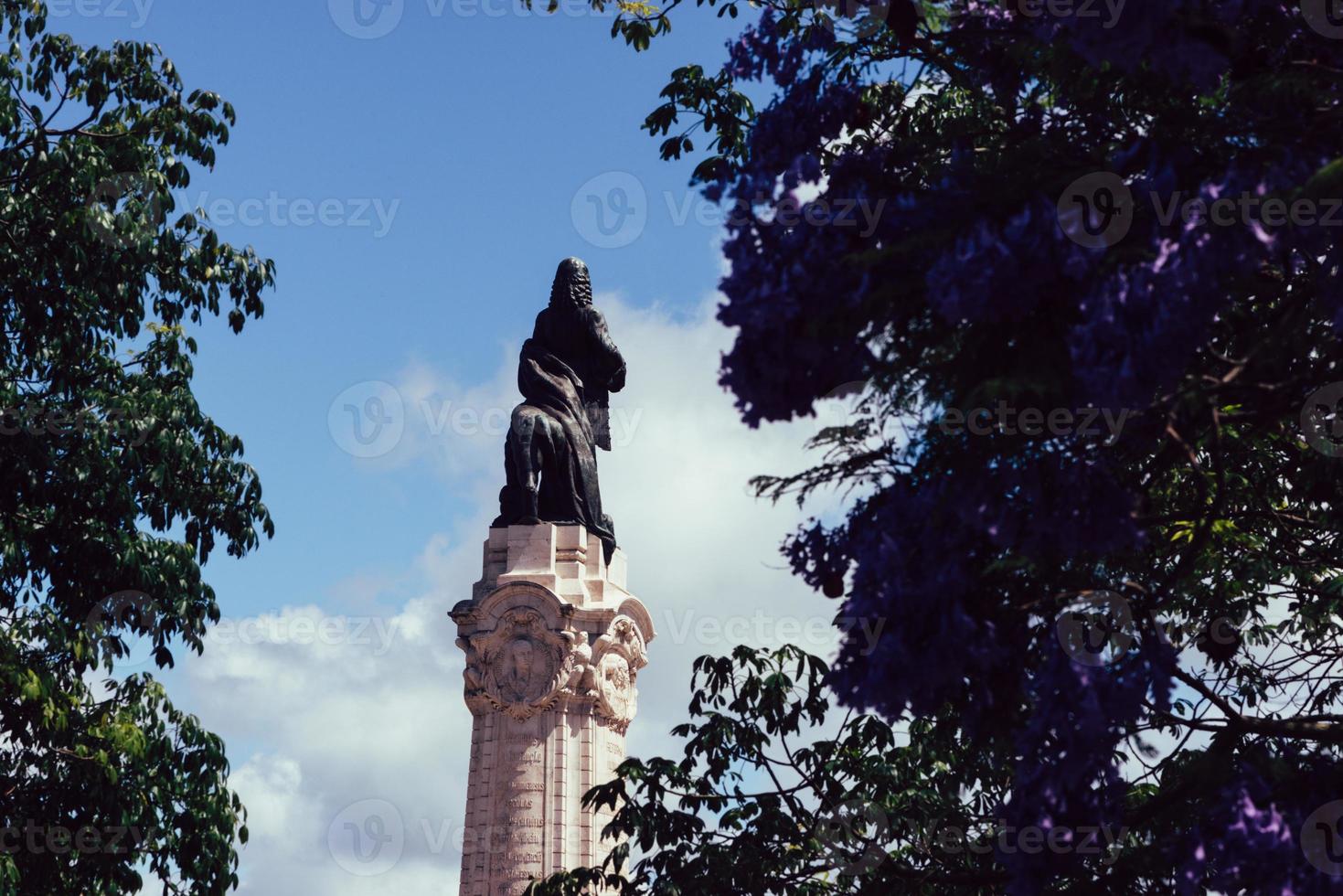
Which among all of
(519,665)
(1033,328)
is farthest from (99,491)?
(1033,328)

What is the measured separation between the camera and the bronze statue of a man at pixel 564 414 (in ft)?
66.0

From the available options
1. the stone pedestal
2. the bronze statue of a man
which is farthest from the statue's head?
the stone pedestal

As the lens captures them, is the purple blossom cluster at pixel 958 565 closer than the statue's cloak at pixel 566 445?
Yes

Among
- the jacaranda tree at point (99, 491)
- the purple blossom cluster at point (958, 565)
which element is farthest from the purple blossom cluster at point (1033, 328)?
the jacaranda tree at point (99, 491)

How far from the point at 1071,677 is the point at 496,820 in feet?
37.1

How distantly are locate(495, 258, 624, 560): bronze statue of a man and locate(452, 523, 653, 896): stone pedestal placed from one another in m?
0.63

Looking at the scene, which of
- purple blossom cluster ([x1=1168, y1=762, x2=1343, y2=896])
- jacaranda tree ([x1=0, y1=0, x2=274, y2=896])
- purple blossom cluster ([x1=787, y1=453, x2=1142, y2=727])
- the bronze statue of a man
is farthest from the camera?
the bronze statue of a man

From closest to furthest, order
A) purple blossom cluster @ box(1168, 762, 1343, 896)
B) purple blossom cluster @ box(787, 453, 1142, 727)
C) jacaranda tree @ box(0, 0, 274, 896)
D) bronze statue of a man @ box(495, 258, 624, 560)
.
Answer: purple blossom cluster @ box(1168, 762, 1343, 896)
purple blossom cluster @ box(787, 453, 1142, 727)
jacaranda tree @ box(0, 0, 274, 896)
bronze statue of a man @ box(495, 258, 624, 560)

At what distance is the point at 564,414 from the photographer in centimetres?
2059

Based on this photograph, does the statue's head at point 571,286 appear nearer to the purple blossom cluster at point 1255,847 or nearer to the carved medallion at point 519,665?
the carved medallion at point 519,665

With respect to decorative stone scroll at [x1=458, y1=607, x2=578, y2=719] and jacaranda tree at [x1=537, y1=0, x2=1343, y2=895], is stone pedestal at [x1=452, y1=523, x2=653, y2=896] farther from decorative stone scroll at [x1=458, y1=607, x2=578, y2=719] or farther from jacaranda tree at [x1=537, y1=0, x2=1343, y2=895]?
jacaranda tree at [x1=537, y1=0, x2=1343, y2=895]

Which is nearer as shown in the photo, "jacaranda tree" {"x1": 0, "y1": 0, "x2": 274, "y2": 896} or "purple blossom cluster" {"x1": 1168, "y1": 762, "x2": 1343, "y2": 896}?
"purple blossom cluster" {"x1": 1168, "y1": 762, "x2": 1343, "y2": 896}

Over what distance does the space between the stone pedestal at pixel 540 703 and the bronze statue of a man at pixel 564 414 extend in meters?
0.63

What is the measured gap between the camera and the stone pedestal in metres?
18.1
